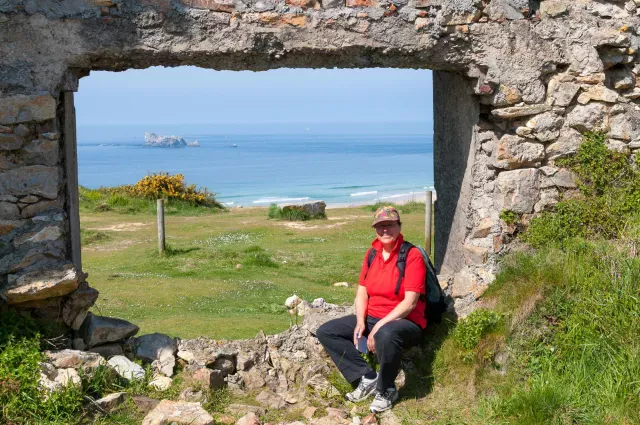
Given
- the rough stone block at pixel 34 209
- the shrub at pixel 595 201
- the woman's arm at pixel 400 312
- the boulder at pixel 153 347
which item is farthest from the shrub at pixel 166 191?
the woman's arm at pixel 400 312

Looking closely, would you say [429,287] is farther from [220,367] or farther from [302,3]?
[302,3]

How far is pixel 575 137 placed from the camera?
6.35 metres

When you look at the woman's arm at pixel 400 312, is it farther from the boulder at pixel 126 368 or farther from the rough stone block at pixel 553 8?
the rough stone block at pixel 553 8

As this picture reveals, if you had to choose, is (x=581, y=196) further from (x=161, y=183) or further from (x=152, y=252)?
(x=161, y=183)

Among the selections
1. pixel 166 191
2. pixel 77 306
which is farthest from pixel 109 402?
pixel 166 191

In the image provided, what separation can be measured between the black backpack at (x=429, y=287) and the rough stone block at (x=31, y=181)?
100 inches

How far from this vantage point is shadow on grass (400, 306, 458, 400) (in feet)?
18.7

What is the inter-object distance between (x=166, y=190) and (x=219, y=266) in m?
9.69

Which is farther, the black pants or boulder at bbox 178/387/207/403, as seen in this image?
boulder at bbox 178/387/207/403

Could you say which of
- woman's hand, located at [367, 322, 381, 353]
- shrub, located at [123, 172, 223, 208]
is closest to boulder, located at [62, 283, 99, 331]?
woman's hand, located at [367, 322, 381, 353]

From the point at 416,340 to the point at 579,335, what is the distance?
3.88ft

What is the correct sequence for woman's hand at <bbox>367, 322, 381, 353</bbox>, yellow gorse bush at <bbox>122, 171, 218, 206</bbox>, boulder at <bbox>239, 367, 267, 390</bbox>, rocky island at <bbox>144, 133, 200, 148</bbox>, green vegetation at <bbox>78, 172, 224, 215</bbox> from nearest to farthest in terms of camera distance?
woman's hand at <bbox>367, 322, 381, 353</bbox> → boulder at <bbox>239, 367, 267, 390</bbox> → green vegetation at <bbox>78, 172, 224, 215</bbox> → yellow gorse bush at <bbox>122, 171, 218, 206</bbox> → rocky island at <bbox>144, 133, 200, 148</bbox>

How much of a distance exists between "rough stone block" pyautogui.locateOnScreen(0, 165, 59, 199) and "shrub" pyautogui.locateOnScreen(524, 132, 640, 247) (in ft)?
12.9

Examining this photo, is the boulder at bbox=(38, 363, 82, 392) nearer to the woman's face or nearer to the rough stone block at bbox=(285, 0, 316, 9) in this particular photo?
the woman's face
